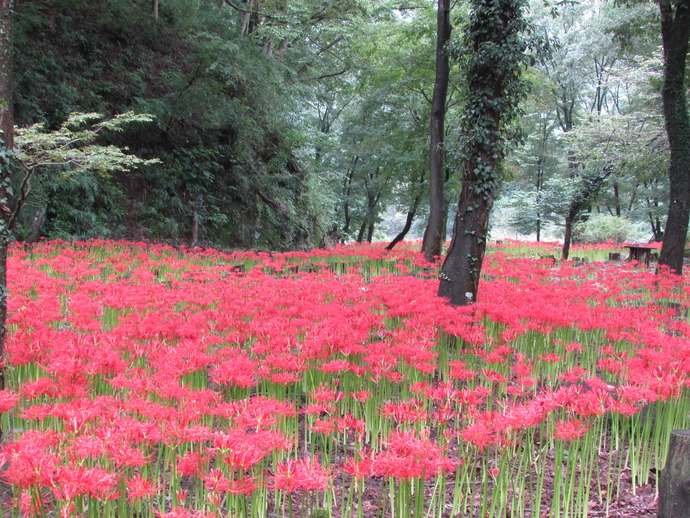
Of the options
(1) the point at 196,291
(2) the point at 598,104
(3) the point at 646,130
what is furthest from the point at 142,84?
(2) the point at 598,104

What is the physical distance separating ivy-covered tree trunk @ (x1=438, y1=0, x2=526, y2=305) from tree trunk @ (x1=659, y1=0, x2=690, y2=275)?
20.9ft

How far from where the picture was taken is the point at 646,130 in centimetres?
1440

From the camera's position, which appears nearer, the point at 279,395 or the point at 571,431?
the point at 571,431

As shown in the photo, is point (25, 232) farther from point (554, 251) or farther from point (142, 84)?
point (554, 251)

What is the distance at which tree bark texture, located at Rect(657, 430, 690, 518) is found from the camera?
6.89 feet

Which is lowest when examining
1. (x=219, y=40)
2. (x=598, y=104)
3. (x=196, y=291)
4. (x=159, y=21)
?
(x=196, y=291)

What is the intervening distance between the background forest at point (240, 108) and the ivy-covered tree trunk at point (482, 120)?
5.12 metres

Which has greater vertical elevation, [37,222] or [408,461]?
[37,222]

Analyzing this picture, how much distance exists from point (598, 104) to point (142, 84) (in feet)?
94.4

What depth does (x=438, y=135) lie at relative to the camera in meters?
11.2

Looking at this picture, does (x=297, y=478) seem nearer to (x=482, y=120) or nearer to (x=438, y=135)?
(x=482, y=120)

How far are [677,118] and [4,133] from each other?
1209cm

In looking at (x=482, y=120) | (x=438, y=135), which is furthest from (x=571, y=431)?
(x=438, y=135)

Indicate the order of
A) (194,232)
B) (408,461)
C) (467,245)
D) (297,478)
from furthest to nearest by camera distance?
(194,232) < (467,245) < (408,461) < (297,478)
